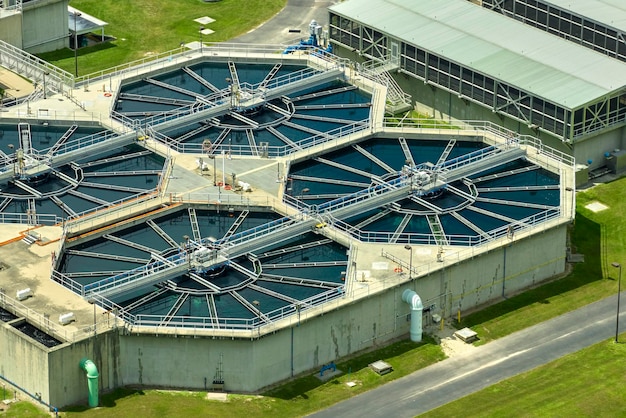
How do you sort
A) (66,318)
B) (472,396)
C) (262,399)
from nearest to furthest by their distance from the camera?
(66,318) < (262,399) < (472,396)

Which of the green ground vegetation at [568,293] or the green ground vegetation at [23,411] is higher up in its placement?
the green ground vegetation at [568,293]

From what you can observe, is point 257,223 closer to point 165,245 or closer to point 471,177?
point 165,245

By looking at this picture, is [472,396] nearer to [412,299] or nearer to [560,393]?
[560,393]

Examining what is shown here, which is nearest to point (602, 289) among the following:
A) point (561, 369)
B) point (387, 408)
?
point (561, 369)

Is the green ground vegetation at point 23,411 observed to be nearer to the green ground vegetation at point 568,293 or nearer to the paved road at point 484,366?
the paved road at point 484,366

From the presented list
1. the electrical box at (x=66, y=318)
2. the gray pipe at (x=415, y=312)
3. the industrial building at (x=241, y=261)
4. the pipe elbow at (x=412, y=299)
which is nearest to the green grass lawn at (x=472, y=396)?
the gray pipe at (x=415, y=312)

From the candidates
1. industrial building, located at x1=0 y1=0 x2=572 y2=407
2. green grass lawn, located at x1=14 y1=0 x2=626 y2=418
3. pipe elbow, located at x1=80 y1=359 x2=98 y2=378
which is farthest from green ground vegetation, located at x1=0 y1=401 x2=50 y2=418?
pipe elbow, located at x1=80 y1=359 x2=98 y2=378

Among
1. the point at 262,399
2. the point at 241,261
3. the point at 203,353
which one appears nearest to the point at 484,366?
the point at 262,399
